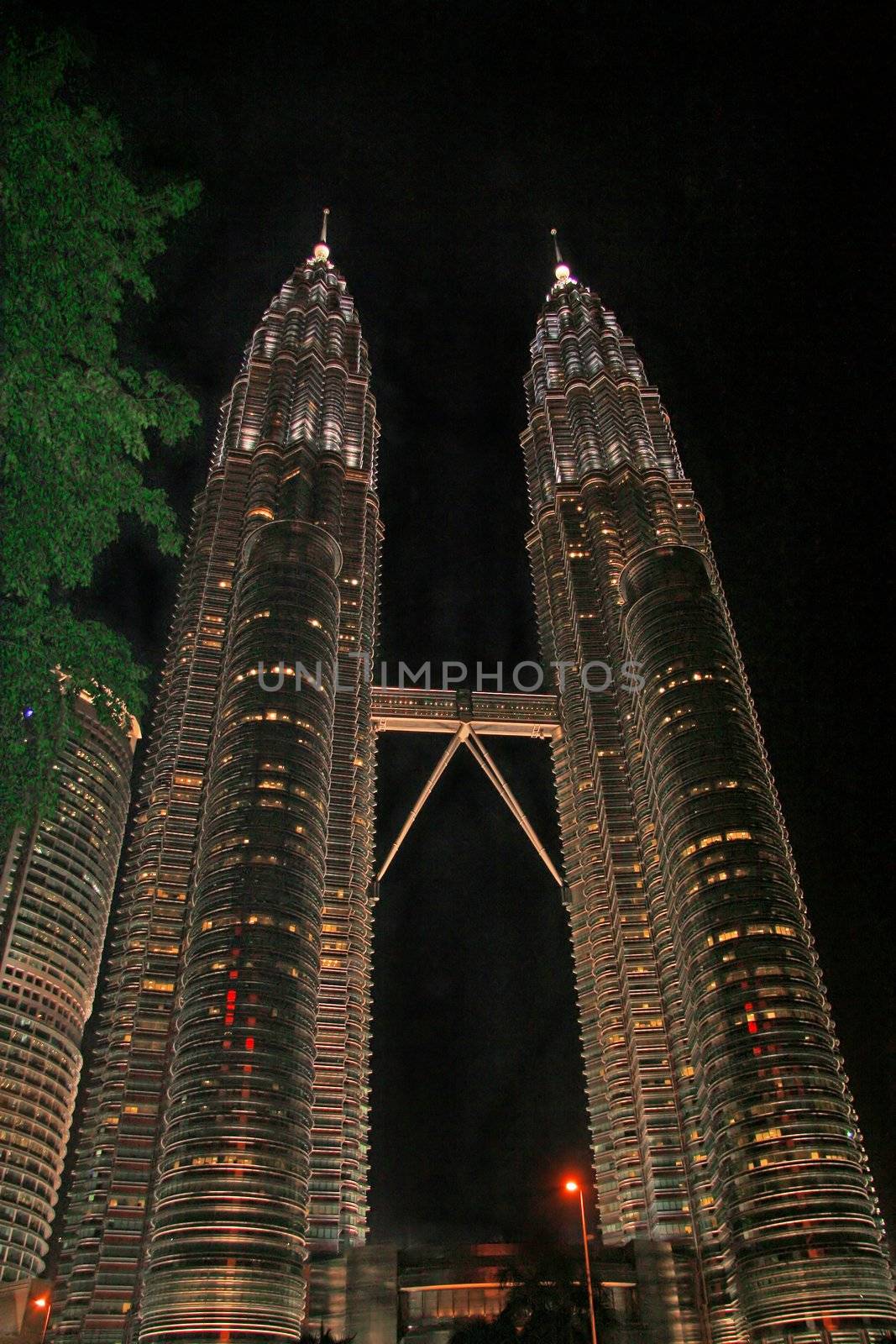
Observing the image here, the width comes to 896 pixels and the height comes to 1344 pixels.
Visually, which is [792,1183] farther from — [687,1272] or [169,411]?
[169,411]

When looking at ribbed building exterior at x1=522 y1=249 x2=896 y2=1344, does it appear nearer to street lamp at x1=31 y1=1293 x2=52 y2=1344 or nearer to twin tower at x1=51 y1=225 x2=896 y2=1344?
twin tower at x1=51 y1=225 x2=896 y2=1344

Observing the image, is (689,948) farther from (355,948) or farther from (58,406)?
(58,406)

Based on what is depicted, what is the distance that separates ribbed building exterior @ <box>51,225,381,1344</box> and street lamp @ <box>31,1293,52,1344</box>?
19.6 feet

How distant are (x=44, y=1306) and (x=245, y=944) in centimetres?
4497

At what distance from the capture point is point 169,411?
22438 mm

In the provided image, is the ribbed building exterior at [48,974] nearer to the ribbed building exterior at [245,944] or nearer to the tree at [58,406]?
the ribbed building exterior at [245,944]

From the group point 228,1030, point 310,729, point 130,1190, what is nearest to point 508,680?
point 310,729

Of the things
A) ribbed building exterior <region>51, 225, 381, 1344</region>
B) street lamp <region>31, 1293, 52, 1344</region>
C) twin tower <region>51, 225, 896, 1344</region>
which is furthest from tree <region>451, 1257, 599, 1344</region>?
street lamp <region>31, 1293, 52, 1344</region>

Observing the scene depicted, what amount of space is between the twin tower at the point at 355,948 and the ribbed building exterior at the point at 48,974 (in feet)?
103

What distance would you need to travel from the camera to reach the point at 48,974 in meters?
164

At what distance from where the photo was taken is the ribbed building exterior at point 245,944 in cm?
9625

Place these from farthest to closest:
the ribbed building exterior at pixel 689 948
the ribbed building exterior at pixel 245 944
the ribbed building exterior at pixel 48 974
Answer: the ribbed building exterior at pixel 48 974 < the ribbed building exterior at pixel 245 944 < the ribbed building exterior at pixel 689 948

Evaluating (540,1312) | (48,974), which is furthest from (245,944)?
(48,974)

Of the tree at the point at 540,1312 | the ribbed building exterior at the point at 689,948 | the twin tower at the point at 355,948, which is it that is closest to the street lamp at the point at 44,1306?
the twin tower at the point at 355,948
